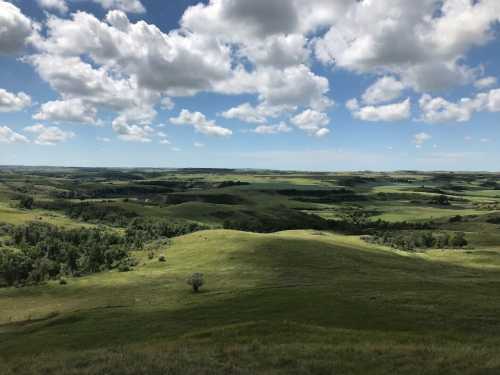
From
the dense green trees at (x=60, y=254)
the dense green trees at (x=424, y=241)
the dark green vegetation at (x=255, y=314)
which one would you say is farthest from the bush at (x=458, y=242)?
the dense green trees at (x=60, y=254)

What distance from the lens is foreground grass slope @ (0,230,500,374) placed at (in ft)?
83.9

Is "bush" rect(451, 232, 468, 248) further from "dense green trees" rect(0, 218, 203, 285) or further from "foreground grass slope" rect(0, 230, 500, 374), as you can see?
"dense green trees" rect(0, 218, 203, 285)

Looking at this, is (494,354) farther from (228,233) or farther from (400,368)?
(228,233)

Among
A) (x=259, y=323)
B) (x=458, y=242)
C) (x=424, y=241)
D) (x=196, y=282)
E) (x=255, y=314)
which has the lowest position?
(x=424, y=241)

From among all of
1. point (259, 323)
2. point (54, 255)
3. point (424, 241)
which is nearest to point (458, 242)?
point (424, 241)

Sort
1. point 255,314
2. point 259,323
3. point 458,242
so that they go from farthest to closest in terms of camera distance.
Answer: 1. point 458,242
2. point 255,314
3. point 259,323

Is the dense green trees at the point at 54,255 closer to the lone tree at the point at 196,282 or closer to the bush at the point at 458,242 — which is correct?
the lone tree at the point at 196,282

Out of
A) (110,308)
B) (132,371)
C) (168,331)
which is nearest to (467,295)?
(168,331)

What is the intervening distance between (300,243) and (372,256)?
22.7m

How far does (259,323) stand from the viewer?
129ft

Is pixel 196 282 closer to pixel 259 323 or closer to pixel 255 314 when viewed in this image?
pixel 255 314

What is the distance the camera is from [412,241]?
543ft

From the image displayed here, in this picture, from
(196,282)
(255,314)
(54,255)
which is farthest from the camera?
(54,255)

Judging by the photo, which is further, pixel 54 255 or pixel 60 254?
pixel 54 255
